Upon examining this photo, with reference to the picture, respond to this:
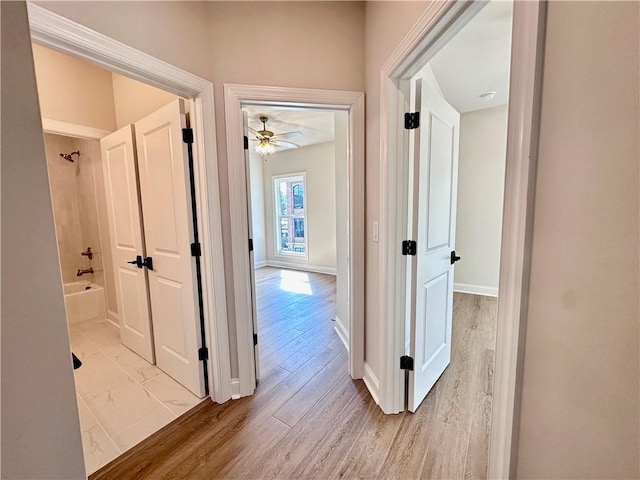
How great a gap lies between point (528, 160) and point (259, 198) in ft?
19.9

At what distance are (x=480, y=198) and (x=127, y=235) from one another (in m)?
4.35

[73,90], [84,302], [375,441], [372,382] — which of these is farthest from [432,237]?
[84,302]

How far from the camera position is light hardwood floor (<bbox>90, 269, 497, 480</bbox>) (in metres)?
1.35

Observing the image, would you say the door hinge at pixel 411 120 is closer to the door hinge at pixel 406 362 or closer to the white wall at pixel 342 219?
the white wall at pixel 342 219

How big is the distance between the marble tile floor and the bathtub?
86 cm

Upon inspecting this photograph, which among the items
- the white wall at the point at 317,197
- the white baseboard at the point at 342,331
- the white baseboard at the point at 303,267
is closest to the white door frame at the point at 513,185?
the white baseboard at the point at 342,331

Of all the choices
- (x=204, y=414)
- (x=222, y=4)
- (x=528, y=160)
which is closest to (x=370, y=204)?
(x=528, y=160)

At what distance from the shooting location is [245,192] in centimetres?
176

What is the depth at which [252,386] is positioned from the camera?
1.90 metres

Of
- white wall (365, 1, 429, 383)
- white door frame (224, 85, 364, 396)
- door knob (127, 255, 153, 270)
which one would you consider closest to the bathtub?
door knob (127, 255, 153, 270)

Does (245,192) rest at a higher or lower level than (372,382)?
higher

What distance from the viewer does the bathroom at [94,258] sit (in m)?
1.71

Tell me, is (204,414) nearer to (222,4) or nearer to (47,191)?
(47,191)

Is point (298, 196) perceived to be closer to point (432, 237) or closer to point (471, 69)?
point (471, 69)
